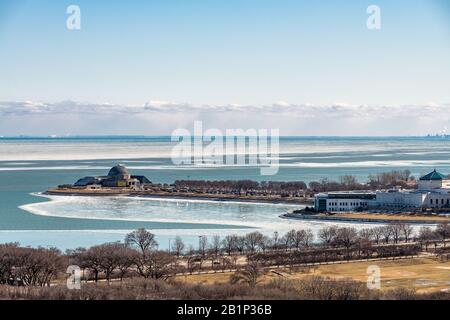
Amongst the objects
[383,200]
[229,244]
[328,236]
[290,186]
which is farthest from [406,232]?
[290,186]

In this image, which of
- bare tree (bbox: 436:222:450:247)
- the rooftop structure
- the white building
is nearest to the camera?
bare tree (bbox: 436:222:450:247)

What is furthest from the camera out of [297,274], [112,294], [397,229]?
[397,229]

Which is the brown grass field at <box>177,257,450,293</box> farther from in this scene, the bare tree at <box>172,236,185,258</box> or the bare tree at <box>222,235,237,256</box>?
the bare tree at <box>222,235,237,256</box>

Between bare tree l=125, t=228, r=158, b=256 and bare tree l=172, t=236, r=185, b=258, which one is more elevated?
bare tree l=125, t=228, r=158, b=256

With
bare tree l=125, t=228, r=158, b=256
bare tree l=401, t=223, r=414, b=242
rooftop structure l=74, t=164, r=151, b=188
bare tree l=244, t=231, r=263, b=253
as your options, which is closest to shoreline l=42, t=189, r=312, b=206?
rooftop structure l=74, t=164, r=151, b=188

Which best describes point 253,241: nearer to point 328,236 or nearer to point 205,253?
point 205,253
